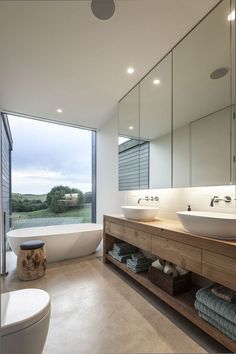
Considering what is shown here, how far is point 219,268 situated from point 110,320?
112cm

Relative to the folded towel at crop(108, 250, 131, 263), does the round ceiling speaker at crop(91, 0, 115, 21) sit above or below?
above

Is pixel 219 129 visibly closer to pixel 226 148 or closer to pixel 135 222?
pixel 226 148

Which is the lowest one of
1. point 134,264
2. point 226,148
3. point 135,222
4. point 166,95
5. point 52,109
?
point 134,264

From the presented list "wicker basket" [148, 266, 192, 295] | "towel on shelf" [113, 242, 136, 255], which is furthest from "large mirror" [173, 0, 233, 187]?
"towel on shelf" [113, 242, 136, 255]

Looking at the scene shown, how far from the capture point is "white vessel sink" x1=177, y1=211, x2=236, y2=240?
123 cm

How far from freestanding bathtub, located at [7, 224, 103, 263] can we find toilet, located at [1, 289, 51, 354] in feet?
5.16

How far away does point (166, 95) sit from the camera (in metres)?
2.37

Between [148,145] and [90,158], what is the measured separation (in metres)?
2.09

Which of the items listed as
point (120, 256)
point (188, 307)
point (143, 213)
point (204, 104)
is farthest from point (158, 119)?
point (188, 307)

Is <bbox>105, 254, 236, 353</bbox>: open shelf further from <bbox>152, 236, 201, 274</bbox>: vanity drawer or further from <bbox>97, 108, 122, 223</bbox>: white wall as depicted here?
<bbox>97, 108, 122, 223</bbox>: white wall

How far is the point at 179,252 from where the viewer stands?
1560 mm

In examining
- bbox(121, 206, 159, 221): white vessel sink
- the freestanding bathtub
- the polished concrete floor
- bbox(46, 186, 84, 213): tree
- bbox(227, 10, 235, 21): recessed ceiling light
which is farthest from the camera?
bbox(46, 186, 84, 213): tree

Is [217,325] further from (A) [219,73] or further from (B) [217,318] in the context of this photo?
(A) [219,73]

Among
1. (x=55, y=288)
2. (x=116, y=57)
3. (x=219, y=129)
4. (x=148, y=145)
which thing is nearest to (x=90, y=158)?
(x=148, y=145)
